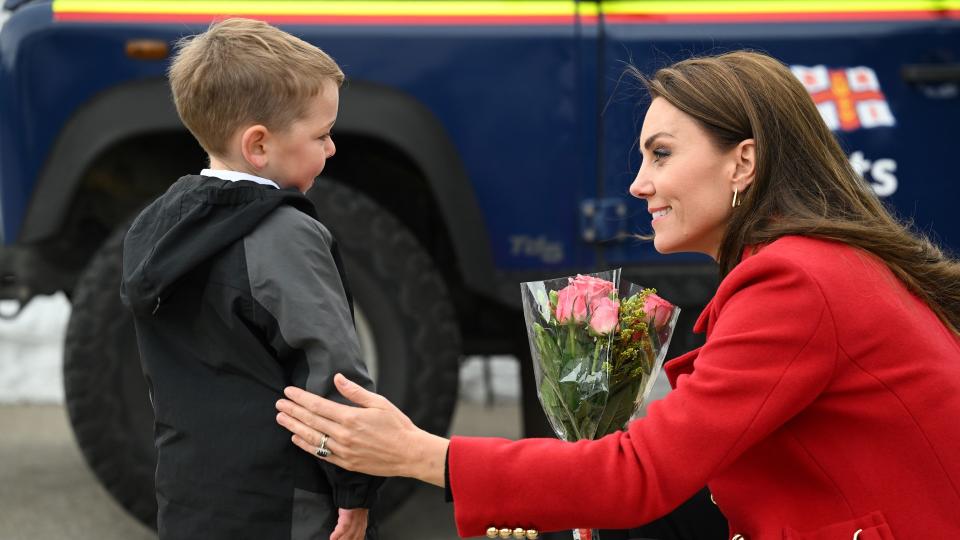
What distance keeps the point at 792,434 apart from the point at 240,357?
34.6 inches

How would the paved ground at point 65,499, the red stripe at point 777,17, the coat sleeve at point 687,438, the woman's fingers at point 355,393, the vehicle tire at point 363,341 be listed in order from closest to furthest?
the coat sleeve at point 687,438, the woman's fingers at point 355,393, the vehicle tire at point 363,341, the red stripe at point 777,17, the paved ground at point 65,499

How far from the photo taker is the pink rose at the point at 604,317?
206cm

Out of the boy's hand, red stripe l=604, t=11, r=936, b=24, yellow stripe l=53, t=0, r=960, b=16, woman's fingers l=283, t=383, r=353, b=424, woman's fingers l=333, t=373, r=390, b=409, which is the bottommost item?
the boy's hand

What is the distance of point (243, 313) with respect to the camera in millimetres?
2049

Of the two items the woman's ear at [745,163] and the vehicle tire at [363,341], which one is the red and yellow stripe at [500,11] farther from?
the woman's ear at [745,163]

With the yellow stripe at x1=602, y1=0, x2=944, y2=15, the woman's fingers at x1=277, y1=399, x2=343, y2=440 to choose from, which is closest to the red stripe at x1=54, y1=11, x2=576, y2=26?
the yellow stripe at x1=602, y1=0, x2=944, y2=15

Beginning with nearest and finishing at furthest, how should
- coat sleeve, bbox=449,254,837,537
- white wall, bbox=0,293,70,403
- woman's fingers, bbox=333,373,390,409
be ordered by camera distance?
coat sleeve, bbox=449,254,837,537 < woman's fingers, bbox=333,373,390,409 < white wall, bbox=0,293,70,403

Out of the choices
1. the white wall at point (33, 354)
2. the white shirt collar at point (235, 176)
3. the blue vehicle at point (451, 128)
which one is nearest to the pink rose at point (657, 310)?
the white shirt collar at point (235, 176)

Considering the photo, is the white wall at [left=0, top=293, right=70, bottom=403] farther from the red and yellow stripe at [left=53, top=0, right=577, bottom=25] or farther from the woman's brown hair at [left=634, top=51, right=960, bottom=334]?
the woman's brown hair at [left=634, top=51, right=960, bottom=334]

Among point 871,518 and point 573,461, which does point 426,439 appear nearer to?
point 573,461

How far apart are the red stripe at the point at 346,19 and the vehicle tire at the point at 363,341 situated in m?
0.47

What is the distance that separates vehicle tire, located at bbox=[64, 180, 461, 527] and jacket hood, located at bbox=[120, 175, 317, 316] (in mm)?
1484

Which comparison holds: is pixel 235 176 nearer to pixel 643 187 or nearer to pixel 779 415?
pixel 643 187

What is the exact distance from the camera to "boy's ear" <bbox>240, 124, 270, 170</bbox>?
2102mm
